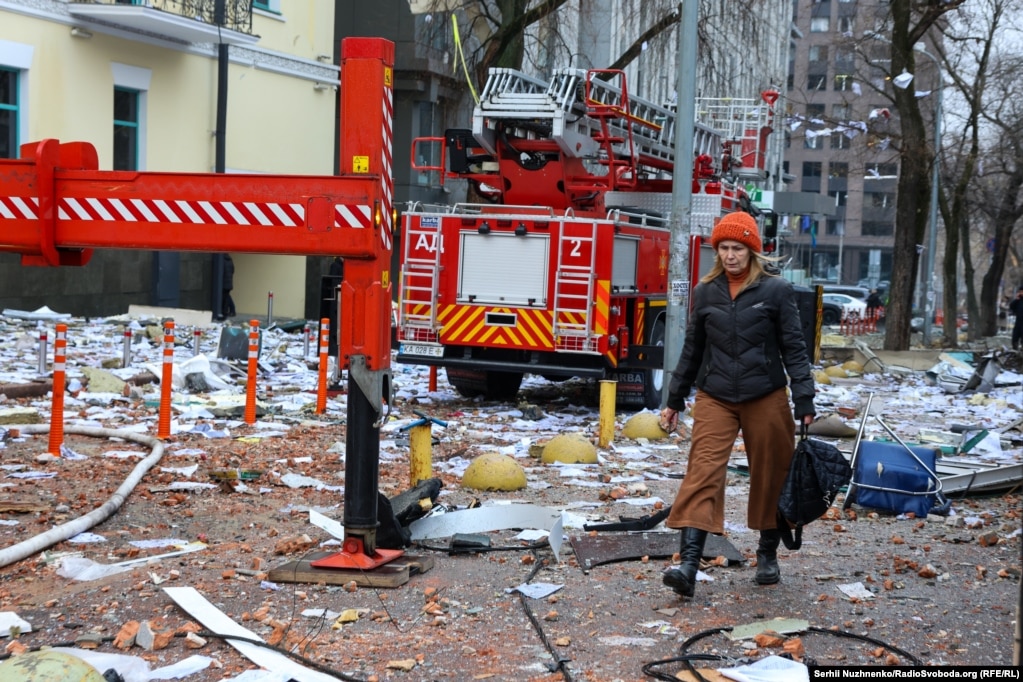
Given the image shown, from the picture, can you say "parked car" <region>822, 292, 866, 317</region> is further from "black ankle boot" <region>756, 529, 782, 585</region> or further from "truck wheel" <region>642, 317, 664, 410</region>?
"black ankle boot" <region>756, 529, 782, 585</region>

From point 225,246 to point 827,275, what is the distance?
99.1 metres

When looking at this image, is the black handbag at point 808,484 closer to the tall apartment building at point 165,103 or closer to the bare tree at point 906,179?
the tall apartment building at point 165,103

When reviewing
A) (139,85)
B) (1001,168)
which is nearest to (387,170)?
(139,85)

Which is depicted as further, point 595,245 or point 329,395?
point 329,395

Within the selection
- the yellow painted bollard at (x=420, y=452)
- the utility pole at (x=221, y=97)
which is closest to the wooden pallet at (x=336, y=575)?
the yellow painted bollard at (x=420, y=452)

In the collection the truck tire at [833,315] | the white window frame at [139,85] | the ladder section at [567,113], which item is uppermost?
the white window frame at [139,85]

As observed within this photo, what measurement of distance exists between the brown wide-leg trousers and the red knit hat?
0.74 metres

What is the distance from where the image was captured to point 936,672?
4.78m

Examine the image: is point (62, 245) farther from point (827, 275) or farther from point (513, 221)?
point (827, 275)

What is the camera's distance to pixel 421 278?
552 inches

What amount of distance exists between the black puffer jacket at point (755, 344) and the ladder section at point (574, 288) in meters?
7.13

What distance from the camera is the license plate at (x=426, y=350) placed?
1407 cm

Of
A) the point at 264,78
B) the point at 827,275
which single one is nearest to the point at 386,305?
the point at 264,78

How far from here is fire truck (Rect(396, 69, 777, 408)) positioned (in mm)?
13492
